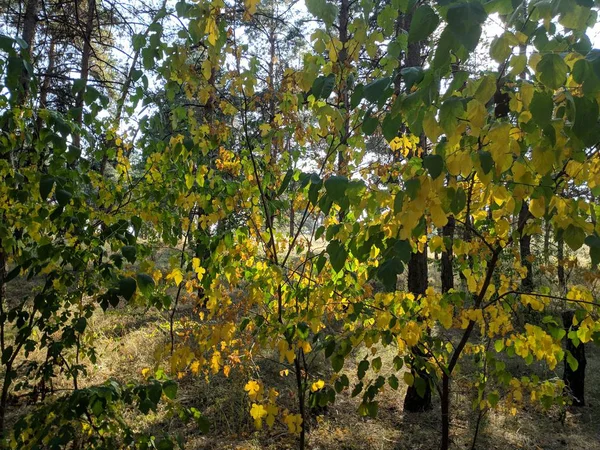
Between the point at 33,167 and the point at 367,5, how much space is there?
2102 millimetres

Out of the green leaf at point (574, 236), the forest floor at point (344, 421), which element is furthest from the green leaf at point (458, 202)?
the forest floor at point (344, 421)

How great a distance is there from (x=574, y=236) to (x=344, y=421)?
432 cm

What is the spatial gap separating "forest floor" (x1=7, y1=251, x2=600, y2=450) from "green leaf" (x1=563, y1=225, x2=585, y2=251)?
117 inches

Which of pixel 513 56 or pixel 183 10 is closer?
pixel 513 56

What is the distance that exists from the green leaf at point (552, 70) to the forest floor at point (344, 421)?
3.26 m

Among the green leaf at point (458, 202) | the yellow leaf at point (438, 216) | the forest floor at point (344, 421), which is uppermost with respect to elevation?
the green leaf at point (458, 202)

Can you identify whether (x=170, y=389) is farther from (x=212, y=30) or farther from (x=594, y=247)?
(x=594, y=247)

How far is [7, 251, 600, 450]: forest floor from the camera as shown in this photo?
424 cm

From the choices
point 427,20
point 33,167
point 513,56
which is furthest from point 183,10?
point 33,167

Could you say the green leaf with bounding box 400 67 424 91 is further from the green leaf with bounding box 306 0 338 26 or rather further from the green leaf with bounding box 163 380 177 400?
the green leaf with bounding box 163 380 177 400

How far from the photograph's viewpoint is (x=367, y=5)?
140cm

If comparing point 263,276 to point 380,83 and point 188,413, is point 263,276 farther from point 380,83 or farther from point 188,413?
point 380,83

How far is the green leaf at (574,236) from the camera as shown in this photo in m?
1.00

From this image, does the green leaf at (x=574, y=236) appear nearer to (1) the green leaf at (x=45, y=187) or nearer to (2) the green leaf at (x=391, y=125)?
(2) the green leaf at (x=391, y=125)
